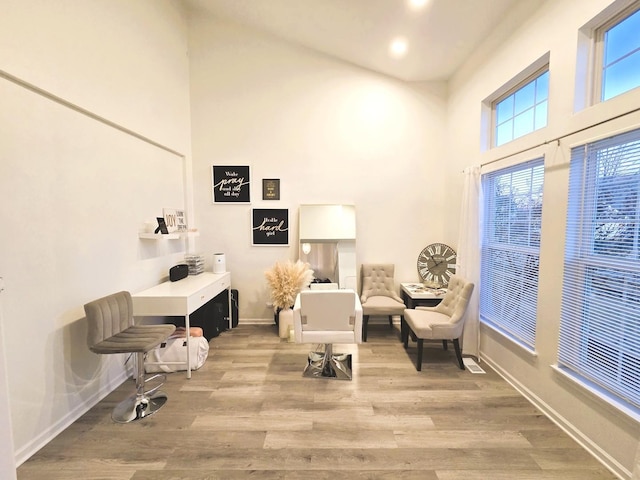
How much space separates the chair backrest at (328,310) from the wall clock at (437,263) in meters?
2.01

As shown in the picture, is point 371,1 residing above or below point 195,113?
above

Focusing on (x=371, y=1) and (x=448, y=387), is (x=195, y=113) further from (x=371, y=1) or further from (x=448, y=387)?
(x=448, y=387)

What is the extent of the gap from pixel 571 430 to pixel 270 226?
3709 mm

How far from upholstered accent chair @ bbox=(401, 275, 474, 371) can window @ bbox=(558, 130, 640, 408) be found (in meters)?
0.85

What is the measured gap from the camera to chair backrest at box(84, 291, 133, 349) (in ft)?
6.84

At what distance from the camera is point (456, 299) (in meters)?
3.04

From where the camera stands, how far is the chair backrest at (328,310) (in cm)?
248

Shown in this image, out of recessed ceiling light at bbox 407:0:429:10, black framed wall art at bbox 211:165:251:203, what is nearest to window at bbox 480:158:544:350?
recessed ceiling light at bbox 407:0:429:10

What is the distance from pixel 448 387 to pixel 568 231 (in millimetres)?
1675

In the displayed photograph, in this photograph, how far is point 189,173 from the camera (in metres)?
4.00

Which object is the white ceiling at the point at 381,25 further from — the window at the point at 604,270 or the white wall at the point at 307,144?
the window at the point at 604,270

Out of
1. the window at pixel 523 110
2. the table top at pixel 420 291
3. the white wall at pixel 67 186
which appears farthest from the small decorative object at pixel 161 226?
the window at pixel 523 110

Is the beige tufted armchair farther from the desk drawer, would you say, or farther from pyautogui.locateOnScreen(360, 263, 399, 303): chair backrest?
the desk drawer

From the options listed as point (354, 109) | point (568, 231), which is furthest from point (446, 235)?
point (354, 109)
